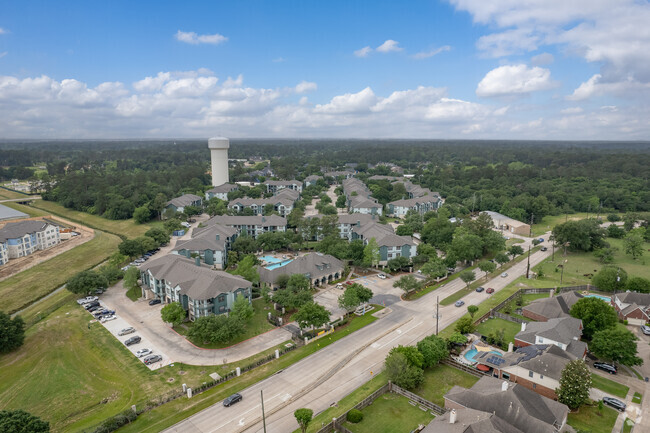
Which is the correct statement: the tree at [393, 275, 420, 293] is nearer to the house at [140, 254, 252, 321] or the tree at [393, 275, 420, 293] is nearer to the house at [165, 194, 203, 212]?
the house at [140, 254, 252, 321]

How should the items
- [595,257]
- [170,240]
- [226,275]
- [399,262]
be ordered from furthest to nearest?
[170,240], [595,257], [399,262], [226,275]

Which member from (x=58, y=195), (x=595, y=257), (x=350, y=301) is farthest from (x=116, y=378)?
(x=58, y=195)

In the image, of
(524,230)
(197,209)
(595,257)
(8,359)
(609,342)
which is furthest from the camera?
(197,209)

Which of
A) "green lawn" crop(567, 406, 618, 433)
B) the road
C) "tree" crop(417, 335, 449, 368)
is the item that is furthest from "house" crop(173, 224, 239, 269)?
"green lawn" crop(567, 406, 618, 433)

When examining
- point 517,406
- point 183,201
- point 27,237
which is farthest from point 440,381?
point 183,201

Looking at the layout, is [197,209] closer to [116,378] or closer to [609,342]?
[116,378]

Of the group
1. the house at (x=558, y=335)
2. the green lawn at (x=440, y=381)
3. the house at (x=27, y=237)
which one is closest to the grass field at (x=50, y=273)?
the house at (x=27, y=237)

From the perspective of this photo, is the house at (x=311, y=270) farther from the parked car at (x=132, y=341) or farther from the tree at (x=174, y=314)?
the parked car at (x=132, y=341)
